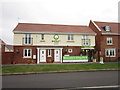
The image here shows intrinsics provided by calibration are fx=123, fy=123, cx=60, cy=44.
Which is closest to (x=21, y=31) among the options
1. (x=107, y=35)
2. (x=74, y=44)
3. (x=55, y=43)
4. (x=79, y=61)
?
(x=55, y=43)

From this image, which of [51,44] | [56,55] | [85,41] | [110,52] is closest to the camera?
[56,55]

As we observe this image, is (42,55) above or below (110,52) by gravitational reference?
below

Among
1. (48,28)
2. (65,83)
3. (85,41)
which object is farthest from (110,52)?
(65,83)

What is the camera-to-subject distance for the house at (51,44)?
22094 mm

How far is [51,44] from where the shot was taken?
2327 cm

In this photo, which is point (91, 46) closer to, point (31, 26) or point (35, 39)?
point (35, 39)

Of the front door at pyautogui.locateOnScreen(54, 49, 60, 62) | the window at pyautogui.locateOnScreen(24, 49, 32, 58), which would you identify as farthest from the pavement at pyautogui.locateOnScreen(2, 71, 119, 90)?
the front door at pyautogui.locateOnScreen(54, 49, 60, 62)

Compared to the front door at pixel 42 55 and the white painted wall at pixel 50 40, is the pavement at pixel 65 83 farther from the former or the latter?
the white painted wall at pixel 50 40

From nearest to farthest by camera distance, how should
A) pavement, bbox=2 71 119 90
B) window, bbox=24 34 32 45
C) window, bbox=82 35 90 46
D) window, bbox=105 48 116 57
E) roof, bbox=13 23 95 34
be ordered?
pavement, bbox=2 71 119 90 → window, bbox=24 34 32 45 → roof, bbox=13 23 95 34 → window, bbox=82 35 90 46 → window, bbox=105 48 116 57

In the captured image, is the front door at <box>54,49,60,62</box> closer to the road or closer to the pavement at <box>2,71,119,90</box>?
the road

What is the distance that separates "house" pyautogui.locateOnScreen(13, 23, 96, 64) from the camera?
22.1 meters

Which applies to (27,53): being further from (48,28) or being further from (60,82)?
(60,82)

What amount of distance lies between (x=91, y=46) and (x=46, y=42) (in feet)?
29.1

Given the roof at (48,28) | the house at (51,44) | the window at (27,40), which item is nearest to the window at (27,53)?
the house at (51,44)
